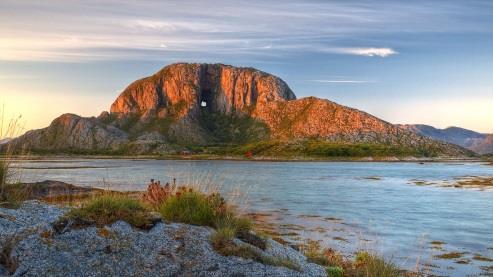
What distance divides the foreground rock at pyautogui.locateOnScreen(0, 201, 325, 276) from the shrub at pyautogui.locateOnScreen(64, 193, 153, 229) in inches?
10.1

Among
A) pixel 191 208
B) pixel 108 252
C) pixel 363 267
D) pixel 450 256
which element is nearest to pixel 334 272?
pixel 363 267

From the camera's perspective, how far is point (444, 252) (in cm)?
2169

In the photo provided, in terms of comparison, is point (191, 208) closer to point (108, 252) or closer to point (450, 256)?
point (108, 252)

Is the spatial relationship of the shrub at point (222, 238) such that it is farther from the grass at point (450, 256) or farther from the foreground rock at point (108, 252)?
the grass at point (450, 256)

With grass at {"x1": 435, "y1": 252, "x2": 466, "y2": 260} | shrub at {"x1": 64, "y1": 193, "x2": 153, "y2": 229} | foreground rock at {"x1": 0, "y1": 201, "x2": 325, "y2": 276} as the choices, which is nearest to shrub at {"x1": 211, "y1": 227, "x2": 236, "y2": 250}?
foreground rock at {"x1": 0, "y1": 201, "x2": 325, "y2": 276}

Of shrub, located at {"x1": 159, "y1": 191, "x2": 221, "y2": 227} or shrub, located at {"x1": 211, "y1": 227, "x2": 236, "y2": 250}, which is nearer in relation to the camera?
shrub, located at {"x1": 211, "y1": 227, "x2": 236, "y2": 250}

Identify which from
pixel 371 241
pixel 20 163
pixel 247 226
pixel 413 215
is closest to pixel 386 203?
pixel 413 215

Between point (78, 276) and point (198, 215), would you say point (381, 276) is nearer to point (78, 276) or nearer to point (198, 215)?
point (198, 215)

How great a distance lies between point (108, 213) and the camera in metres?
11.8

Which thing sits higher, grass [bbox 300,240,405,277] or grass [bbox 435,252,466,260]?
grass [bbox 300,240,405,277]

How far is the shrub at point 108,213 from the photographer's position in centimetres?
1128

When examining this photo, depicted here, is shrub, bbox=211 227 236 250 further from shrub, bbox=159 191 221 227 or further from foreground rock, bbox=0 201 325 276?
shrub, bbox=159 191 221 227

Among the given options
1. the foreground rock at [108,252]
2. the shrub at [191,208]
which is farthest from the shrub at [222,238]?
the shrub at [191,208]

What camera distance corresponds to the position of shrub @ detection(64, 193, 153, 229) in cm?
1128
